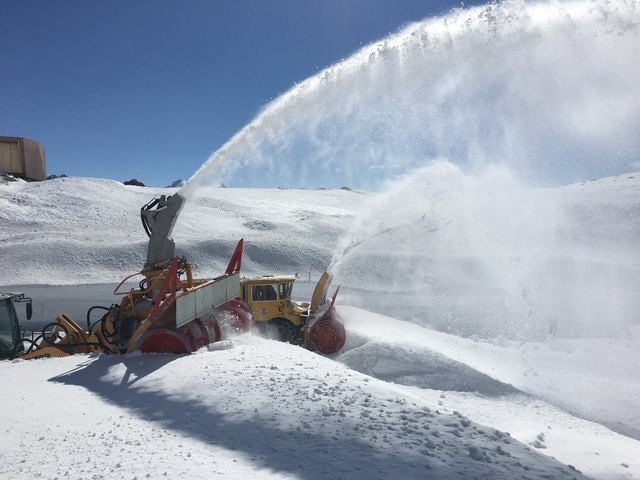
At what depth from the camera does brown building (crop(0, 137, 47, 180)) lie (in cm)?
4686

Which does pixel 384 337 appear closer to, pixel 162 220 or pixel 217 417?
pixel 162 220

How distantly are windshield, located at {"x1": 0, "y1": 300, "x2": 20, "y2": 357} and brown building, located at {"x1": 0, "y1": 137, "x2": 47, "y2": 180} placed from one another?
147ft

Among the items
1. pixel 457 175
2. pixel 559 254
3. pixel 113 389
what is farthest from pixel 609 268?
Result: pixel 113 389

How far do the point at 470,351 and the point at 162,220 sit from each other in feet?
25.8

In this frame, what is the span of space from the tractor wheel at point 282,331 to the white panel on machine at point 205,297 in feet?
6.86

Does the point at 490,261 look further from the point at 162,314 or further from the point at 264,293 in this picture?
the point at 162,314

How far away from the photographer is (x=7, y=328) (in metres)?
9.20

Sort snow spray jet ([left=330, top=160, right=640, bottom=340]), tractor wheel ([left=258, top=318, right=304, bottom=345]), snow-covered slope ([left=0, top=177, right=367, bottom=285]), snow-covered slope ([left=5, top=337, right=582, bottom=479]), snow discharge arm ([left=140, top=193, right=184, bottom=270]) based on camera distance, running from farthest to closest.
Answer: snow-covered slope ([left=0, top=177, right=367, bottom=285]), snow spray jet ([left=330, top=160, right=640, bottom=340]), tractor wheel ([left=258, top=318, right=304, bottom=345]), snow discharge arm ([left=140, top=193, right=184, bottom=270]), snow-covered slope ([left=5, top=337, right=582, bottom=479])

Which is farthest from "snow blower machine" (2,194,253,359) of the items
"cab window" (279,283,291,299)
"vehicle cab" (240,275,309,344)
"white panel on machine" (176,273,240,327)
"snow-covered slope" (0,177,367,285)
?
"snow-covered slope" (0,177,367,285)

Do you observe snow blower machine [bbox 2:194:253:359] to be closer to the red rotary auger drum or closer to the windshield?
the windshield

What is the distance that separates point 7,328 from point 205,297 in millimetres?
3914

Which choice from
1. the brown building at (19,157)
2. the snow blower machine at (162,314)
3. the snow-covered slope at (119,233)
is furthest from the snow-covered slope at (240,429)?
the brown building at (19,157)

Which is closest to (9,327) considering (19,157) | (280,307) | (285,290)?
(280,307)

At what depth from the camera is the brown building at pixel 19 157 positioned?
46.9 m
